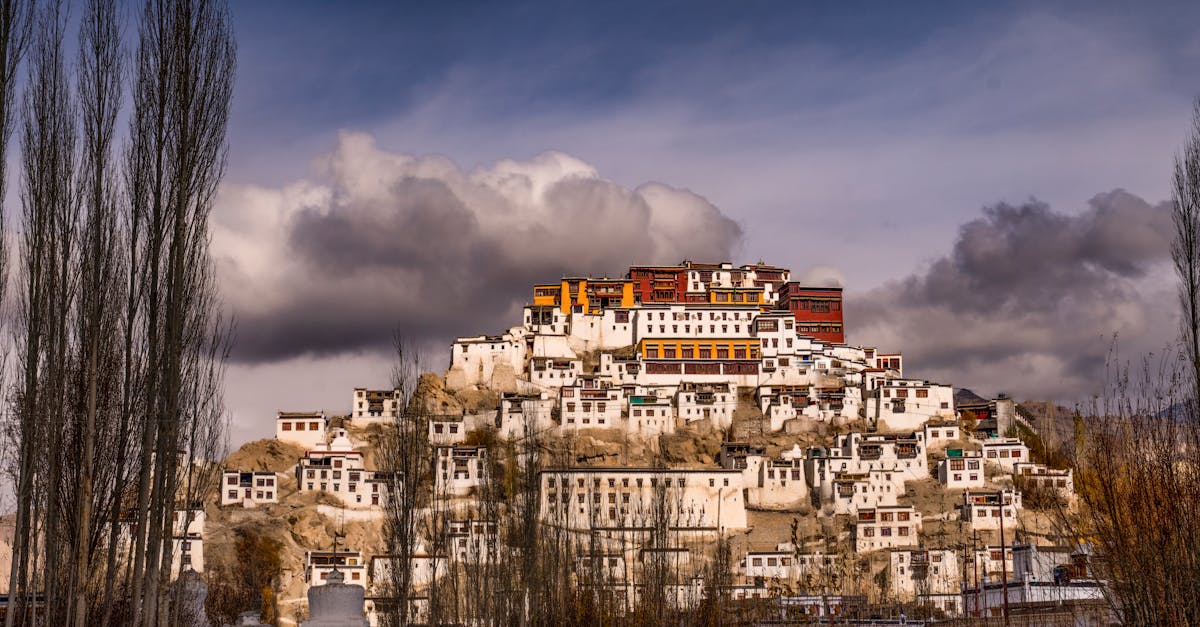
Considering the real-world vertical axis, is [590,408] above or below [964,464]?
above

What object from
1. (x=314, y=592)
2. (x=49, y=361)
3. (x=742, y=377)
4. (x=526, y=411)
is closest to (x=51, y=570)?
(x=49, y=361)

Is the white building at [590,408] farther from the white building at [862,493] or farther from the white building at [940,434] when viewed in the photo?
the white building at [940,434]

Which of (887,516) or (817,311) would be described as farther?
(817,311)

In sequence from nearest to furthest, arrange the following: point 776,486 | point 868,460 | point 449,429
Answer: point 776,486
point 868,460
point 449,429

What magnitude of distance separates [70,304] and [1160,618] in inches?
497

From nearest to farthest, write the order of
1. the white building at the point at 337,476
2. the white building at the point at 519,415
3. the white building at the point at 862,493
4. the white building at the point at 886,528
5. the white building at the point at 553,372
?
1. the white building at the point at 886,528
2. the white building at the point at 337,476
3. the white building at the point at 862,493
4. the white building at the point at 519,415
5. the white building at the point at 553,372

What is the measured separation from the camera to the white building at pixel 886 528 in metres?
59.2

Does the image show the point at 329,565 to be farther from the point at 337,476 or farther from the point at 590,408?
the point at 590,408

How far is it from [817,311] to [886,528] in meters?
25.9

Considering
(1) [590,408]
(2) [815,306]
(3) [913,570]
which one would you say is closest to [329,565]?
(1) [590,408]

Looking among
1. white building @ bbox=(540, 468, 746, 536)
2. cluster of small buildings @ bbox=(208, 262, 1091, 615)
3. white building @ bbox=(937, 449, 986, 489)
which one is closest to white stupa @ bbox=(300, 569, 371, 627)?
cluster of small buildings @ bbox=(208, 262, 1091, 615)

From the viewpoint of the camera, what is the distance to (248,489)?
61938 mm

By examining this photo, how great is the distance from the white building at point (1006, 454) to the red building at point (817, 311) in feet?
54.0

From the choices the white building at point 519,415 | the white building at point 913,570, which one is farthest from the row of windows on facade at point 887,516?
the white building at point 519,415
